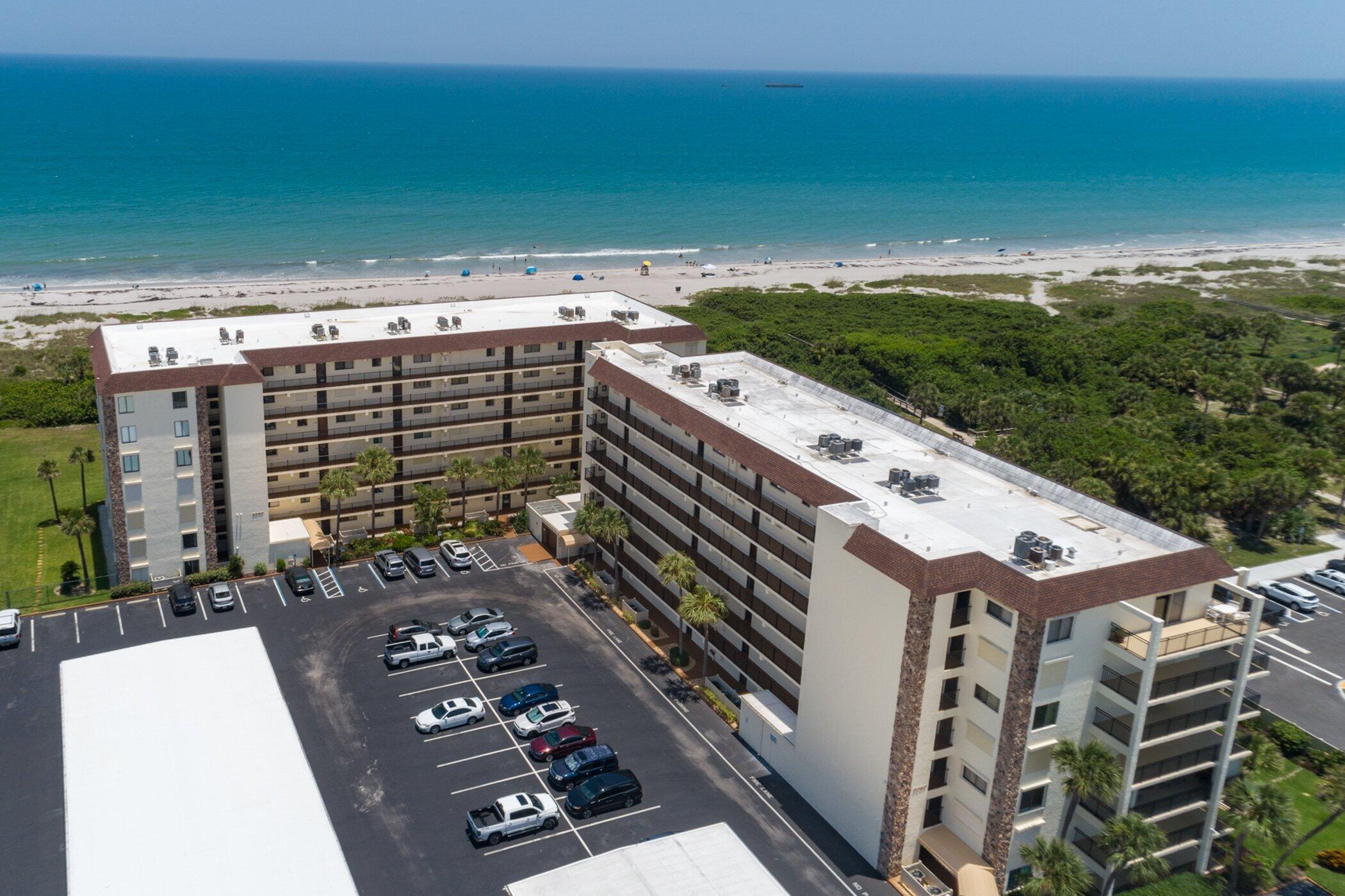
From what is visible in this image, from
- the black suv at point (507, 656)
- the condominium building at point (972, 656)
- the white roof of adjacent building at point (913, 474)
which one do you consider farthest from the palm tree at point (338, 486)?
the condominium building at point (972, 656)

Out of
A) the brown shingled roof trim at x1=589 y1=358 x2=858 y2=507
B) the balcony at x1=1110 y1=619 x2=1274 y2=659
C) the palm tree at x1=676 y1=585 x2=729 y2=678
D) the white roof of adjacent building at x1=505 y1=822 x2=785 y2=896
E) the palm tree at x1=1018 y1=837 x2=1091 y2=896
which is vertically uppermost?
the brown shingled roof trim at x1=589 y1=358 x2=858 y2=507

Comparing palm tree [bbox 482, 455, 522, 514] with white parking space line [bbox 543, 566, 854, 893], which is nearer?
white parking space line [bbox 543, 566, 854, 893]

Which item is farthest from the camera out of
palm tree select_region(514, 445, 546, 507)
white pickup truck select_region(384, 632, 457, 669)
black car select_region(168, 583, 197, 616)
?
palm tree select_region(514, 445, 546, 507)

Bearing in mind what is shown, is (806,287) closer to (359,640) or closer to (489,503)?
(489,503)

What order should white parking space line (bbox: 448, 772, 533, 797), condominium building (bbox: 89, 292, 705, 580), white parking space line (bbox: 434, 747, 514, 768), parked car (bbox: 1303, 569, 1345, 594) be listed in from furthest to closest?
parked car (bbox: 1303, 569, 1345, 594) < condominium building (bbox: 89, 292, 705, 580) < white parking space line (bbox: 434, 747, 514, 768) < white parking space line (bbox: 448, 772, 533, 797)

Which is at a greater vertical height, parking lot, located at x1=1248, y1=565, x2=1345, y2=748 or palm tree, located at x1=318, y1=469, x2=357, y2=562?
palm tree, located at x1=318, y1=469, x2=357, y2=562

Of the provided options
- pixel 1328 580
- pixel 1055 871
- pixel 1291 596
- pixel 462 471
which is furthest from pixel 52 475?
pixel 1328 580

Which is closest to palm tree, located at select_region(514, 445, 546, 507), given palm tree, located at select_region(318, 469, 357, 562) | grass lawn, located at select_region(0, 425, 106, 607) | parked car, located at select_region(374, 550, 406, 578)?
parked car, located at select_region(374, 550, 406, 578)

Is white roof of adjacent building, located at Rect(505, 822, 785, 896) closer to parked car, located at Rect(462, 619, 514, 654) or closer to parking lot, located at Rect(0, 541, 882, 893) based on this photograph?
parking lot, located at Rect(0, 541, 882, 893)
